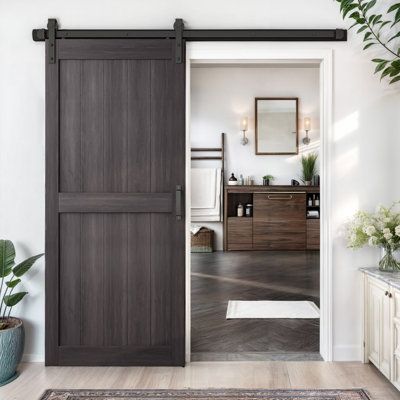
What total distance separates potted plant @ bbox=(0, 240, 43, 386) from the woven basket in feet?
16.2

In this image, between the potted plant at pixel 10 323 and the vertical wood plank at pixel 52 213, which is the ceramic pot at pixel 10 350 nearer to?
the potted plant at pixel 10 323

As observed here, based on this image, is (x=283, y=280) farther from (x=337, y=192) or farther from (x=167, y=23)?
(x=167, y=23)

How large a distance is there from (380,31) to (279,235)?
5033 millimetres

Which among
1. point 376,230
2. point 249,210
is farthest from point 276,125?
point 376,230

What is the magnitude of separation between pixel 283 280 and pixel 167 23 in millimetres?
3726

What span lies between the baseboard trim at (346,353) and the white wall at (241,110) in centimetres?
501

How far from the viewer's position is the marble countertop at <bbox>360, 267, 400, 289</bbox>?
101 inches

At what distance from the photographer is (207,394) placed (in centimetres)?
259

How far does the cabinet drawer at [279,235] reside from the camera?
Result: 7730 mm

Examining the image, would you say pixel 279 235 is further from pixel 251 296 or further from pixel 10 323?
pixel 10 323

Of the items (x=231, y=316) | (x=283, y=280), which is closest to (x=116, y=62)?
(x=231, y=316)

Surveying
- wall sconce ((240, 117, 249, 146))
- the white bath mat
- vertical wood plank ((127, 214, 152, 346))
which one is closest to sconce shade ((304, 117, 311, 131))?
wall sconce ((240, 117, 249, 146))

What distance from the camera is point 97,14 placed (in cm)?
307

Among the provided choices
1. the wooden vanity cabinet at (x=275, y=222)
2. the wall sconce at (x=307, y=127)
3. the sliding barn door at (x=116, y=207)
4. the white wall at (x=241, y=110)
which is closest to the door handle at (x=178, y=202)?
the sliding barn door at (x=116, y=207)
